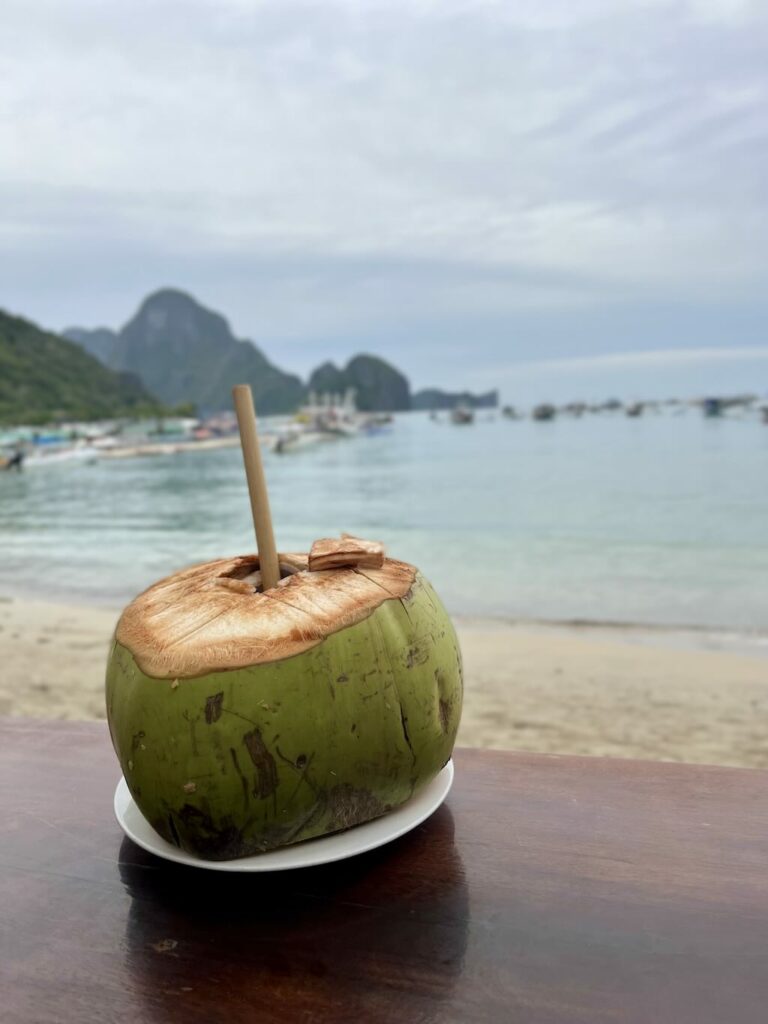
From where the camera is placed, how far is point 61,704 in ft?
15.3

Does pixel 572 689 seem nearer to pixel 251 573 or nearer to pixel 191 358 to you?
pixel 251 573

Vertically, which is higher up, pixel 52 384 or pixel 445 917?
pixel 52 384

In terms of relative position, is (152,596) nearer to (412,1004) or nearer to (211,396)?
(412,1004)

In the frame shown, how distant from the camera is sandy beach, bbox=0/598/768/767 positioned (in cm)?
414

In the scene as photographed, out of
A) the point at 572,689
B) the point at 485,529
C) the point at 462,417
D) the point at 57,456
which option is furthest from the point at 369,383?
the point at 572,689

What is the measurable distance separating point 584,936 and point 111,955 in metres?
0.39

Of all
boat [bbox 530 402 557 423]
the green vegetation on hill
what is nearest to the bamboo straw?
the green vegetation on hill

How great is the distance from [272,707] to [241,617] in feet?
0.28

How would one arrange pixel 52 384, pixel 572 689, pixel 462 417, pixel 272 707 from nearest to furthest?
pixel 272 707 → pixel 572 689 → pixel 52 384 → pixel 462 417

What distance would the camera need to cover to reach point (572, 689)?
519cm

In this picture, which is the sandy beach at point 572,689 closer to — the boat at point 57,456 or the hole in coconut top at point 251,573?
the hole in coconut top at point 251,573

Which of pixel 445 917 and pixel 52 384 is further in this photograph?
pixel 52 384

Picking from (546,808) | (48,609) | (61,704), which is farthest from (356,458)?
(546,808)

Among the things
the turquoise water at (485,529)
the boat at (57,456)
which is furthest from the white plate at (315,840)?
the boat at (57,456)
